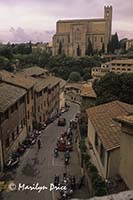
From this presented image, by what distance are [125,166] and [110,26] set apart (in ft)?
423

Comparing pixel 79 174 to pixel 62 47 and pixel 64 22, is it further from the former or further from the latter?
pixel 64 22

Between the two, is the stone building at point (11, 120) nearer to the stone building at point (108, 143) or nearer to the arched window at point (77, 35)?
the stone building at point (108, 143)

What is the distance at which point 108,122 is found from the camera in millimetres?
18594

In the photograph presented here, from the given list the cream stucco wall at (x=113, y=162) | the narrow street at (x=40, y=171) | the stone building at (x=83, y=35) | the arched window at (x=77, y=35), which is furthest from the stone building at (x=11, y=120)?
the arched window at (x=77, y=35)

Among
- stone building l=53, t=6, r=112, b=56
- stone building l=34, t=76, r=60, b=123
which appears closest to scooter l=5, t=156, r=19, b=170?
stone building l=34, t=76, r=60, b=123

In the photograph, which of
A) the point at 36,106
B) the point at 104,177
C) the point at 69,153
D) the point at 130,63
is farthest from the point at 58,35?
the point at 104,177

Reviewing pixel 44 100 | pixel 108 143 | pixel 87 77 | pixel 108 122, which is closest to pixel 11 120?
pixel 108 122

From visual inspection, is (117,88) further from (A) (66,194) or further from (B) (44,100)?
(A) (66,194)

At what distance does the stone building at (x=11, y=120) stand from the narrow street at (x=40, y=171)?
5.76ft

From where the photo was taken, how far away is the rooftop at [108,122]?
1569 cm

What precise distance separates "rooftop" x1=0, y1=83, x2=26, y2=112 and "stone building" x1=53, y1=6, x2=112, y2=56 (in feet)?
313

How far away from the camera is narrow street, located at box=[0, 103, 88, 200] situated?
1827cm

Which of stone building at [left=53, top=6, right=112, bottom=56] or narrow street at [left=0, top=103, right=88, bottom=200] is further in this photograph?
stone building at [left=53, top=6, right=112, bottom=56]

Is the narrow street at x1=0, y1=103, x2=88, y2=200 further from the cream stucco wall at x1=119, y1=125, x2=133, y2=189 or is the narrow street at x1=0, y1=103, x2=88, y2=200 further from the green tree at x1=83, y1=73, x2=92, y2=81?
the green tree at x1=83, y1=73, x2=92, y2=81
